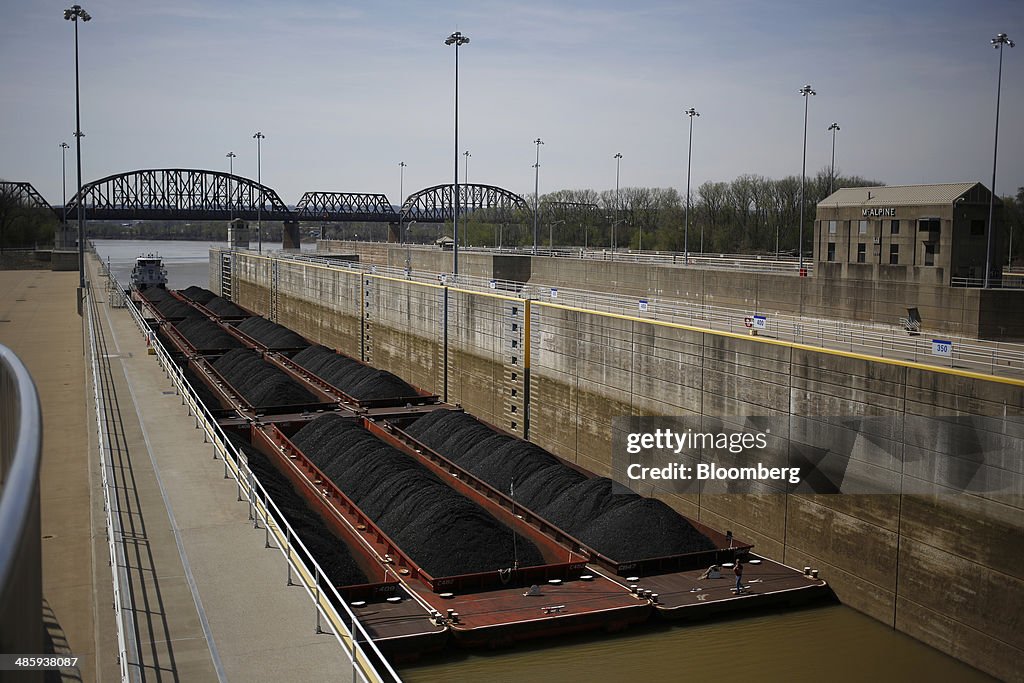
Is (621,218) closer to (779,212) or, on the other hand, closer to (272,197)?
(779,212)

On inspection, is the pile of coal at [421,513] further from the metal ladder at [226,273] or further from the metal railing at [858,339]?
the metal ladder at [226,273]

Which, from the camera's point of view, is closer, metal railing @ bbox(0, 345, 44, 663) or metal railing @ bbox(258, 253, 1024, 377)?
metal railing @ bbox(0, 345, 44, 663)

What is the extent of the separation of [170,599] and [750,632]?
974cm

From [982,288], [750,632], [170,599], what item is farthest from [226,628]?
[982,288]

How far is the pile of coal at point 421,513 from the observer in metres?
17.8

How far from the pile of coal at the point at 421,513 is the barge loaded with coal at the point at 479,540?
33mm

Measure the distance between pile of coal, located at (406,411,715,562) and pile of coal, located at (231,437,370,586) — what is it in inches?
177

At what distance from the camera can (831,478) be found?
17719 mm

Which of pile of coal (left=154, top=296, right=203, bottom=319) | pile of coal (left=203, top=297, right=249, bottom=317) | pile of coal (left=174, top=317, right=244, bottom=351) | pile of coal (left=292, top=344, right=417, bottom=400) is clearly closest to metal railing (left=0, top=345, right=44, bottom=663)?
pile of coal (left=292, top=344, right=417, bottom=400)

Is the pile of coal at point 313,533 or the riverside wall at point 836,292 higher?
the riverside wall at point 836,292

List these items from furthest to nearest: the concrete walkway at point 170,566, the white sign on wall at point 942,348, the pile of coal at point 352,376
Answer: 1. the pile of coal at point 352,376
2. the white sign on wall at point 942,348
3. the concrete walkway at point 170,566

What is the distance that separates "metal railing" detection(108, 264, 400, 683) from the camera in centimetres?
1040

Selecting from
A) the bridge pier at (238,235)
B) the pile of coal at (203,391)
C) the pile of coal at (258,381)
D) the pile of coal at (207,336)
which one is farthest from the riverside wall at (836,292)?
the bridge pier at (238,235)

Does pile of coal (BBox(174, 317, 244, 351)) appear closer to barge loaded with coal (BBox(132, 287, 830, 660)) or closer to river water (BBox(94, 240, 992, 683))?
barge loaded with coal (BBox(132, 287, 830, 660))
